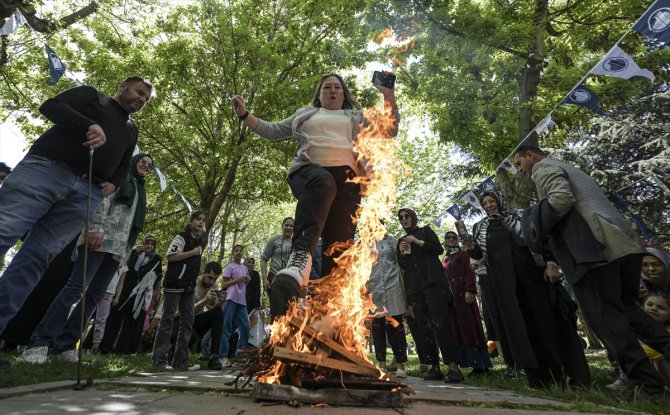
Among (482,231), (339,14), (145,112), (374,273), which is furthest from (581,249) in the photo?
(145,112)

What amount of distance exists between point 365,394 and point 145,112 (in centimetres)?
1278

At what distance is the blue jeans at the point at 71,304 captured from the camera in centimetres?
379

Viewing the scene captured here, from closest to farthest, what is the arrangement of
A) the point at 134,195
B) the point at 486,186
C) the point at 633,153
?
the point at 134,195 → the point at 486,186 → the point at 633,153

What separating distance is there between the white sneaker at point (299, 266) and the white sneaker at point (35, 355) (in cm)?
279

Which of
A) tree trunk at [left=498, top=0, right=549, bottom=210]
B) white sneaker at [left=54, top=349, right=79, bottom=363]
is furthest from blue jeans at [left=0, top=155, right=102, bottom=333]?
tree trunk at [left=498, top=0, right=549, bottom=210]

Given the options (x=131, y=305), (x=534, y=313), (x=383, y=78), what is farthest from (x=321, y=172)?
(x=131, y=305)

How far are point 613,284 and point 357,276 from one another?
6.69 feet

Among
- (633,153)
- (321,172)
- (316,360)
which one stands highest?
(633,153)

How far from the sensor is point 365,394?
1842mm

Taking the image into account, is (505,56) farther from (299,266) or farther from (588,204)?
(299,266)

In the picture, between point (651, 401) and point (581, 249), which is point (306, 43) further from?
point (651, 401)

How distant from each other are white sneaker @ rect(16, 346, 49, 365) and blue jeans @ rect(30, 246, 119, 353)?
95mm

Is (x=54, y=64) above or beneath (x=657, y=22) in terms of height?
above

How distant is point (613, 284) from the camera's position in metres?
2.98
